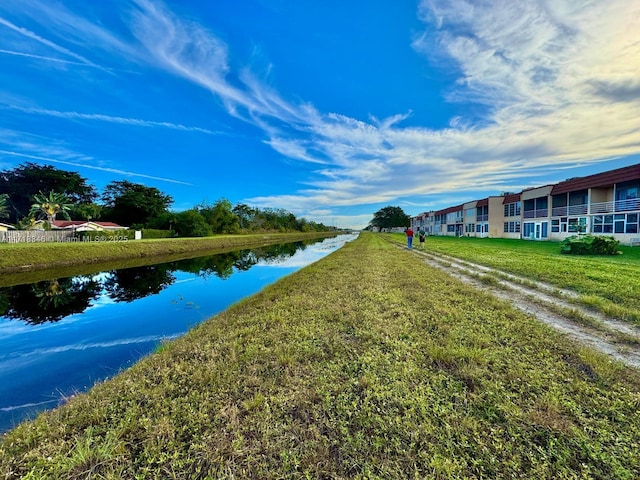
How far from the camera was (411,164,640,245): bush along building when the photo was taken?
2292 centimetres

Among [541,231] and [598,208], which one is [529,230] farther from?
[598,208]

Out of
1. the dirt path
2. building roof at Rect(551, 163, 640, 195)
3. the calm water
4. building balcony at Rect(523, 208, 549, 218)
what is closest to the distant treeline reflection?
the calm water

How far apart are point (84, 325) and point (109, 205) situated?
7312 centimetres

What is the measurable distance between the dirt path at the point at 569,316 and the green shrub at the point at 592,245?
1120 cm

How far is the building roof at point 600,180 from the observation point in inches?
866

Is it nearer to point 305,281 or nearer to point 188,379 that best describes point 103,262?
point 305,281

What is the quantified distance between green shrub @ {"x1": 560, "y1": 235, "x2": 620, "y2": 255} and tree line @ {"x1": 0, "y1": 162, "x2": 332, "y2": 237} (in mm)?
48348

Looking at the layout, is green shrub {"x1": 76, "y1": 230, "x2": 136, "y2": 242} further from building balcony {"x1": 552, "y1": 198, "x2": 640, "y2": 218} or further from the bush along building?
building balcony {"x1": 552, "y1": 198, "x2": 640, "y2": 218}

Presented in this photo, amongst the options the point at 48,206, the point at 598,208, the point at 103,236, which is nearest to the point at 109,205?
the point at 48,206

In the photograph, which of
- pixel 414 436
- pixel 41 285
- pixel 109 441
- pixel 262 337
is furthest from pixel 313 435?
pixel 41 285

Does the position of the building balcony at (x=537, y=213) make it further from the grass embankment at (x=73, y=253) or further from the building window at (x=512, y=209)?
the grass embankment at (x=73, y=253)

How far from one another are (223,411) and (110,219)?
74.7m

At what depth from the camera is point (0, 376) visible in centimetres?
502

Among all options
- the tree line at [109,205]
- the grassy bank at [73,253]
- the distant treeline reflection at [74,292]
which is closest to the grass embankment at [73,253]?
the grassy bank at [73,253]
